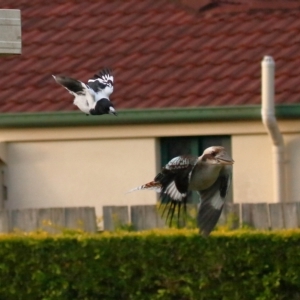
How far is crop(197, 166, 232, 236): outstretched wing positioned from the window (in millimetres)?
2973

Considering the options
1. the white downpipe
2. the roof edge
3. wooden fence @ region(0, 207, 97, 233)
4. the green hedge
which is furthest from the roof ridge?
the green hedge

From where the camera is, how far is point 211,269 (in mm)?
8273

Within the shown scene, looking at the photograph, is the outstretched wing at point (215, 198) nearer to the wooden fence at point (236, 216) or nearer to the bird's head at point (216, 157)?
the bird's head at point (216, 157)

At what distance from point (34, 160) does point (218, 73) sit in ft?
6.13

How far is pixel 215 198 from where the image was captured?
23.3 feet

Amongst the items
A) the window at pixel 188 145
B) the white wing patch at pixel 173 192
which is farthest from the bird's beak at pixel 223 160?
the window at pixel 188 145

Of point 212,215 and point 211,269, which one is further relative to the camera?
point 211,269

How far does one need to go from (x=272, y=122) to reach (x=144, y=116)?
120 cm

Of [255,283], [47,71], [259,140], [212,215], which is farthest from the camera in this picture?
[47,71]

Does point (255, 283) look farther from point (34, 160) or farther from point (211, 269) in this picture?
point (34, 160)

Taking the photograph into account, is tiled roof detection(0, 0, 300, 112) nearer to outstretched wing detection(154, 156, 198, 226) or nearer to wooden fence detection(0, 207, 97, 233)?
wooden fence detection(0, 207, 97, 233)

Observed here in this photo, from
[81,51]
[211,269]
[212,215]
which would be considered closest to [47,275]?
[211,269]

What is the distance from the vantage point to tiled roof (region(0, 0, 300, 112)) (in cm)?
1027

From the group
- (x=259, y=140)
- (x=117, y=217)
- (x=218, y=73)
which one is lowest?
(x=117, y=217)
